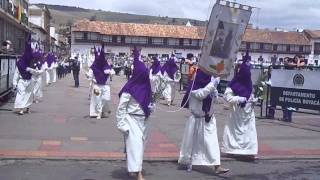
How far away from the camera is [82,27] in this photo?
94.3 meters

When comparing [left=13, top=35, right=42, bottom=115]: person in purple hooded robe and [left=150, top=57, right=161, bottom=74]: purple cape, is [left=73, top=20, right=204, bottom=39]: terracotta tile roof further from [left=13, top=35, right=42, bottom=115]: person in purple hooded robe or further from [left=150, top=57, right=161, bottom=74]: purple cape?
[left=13, top=35, right=42, bottom=115]: person in purple hooded robe

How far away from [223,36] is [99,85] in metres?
7.89

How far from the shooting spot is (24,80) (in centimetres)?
1723

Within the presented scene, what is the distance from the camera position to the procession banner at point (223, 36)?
939 cm

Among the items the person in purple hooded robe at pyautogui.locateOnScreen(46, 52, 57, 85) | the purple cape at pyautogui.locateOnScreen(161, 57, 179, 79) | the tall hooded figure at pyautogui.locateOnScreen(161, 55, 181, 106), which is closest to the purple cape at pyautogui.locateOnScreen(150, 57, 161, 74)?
the tall hooded figure at pyautogui.locateOnScreen(161, 55, 181, 106)

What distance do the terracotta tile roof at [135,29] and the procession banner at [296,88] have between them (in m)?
77.6

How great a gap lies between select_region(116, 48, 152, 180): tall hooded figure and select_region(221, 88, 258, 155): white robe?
256 centimetres

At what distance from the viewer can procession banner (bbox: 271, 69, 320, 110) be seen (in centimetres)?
1603

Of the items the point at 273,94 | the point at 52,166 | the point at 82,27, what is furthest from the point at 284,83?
the point at 82,27

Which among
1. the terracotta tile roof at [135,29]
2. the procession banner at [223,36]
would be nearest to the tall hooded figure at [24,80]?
the procession banner at [223,36]

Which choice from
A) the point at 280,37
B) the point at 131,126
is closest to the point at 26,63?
the point at 131,126

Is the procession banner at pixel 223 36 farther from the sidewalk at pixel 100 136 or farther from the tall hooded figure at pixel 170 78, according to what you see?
the tall hooded figure at pixel 170 78

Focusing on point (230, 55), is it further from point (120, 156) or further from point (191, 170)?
point (120, 156)

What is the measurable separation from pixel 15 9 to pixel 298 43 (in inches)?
2417
